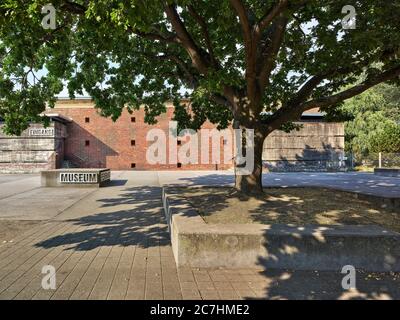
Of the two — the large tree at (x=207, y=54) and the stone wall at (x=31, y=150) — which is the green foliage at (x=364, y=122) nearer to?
the large tree at (x=207, y=54)

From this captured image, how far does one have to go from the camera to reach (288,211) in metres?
7.63

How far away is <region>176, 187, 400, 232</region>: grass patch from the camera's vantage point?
6895mm

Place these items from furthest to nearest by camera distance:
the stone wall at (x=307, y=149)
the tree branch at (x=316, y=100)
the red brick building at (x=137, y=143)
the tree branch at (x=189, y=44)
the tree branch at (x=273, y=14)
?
the red brick building at (x=137, y=143) → the stone wall at (x=307, y=149) → the tree branch at (x=316, y=100) → the tree branch at (x=189, y=44) → the tree branch at (x=273, y=14)

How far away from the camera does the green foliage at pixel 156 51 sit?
19.9 feet

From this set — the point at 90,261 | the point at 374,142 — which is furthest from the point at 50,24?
the point at 374,142

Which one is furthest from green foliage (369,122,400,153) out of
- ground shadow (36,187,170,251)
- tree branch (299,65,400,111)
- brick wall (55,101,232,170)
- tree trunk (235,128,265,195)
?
ground shadow (36,187,170,251)

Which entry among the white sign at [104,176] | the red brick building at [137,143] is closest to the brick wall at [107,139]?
the red brick building at [137,143]

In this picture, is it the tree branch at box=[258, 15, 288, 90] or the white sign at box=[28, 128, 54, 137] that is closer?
the tree branch at box=[258, 15, 288, 90]

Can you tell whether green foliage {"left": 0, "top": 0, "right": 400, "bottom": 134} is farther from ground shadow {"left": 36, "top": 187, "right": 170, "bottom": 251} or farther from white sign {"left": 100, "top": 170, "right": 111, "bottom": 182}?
white sign {"left": 100, "top": 170, "right": 111, "bottom": 182}

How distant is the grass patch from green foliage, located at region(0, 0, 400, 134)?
2846 mm

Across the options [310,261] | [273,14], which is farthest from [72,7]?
[310,261]

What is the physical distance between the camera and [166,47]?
38.4 ft

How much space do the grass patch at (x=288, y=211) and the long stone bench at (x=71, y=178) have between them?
387 inches
